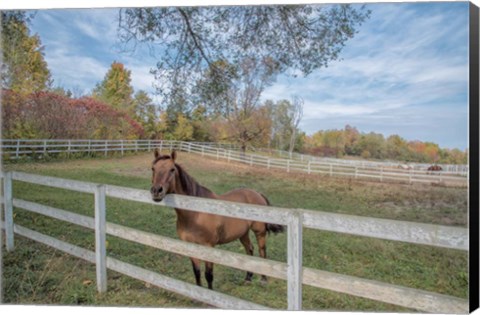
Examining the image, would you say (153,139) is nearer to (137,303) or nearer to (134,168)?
(134,168)

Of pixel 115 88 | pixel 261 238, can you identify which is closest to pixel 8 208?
pixel 115 88

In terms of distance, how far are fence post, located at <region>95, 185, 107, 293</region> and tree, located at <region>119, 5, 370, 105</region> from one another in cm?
128

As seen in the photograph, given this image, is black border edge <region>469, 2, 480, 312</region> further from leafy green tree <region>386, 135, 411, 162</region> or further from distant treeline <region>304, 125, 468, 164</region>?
leafy green tree <region>386, 135, 411, 162</region>

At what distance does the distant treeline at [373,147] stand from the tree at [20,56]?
2857mm

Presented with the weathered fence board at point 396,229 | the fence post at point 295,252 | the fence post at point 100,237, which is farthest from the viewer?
the fence post at point 100,237

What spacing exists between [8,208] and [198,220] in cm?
236

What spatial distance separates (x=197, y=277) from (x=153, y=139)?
1.58 metres

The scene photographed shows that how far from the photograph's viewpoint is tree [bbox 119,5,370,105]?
10.7 feet

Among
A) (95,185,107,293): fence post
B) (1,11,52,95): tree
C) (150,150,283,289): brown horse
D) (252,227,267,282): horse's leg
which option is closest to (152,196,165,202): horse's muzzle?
(150,150,283,289): brown horse

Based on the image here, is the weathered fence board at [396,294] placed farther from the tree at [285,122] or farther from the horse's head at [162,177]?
the tree at [285,122]

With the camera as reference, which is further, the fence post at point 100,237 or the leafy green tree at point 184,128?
the leafy green tree at point 184,128

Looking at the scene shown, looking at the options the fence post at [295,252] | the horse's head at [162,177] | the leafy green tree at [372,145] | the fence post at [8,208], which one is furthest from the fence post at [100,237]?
the leafy green tree at [372,145]

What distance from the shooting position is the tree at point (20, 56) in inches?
138

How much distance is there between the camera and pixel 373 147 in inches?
130
